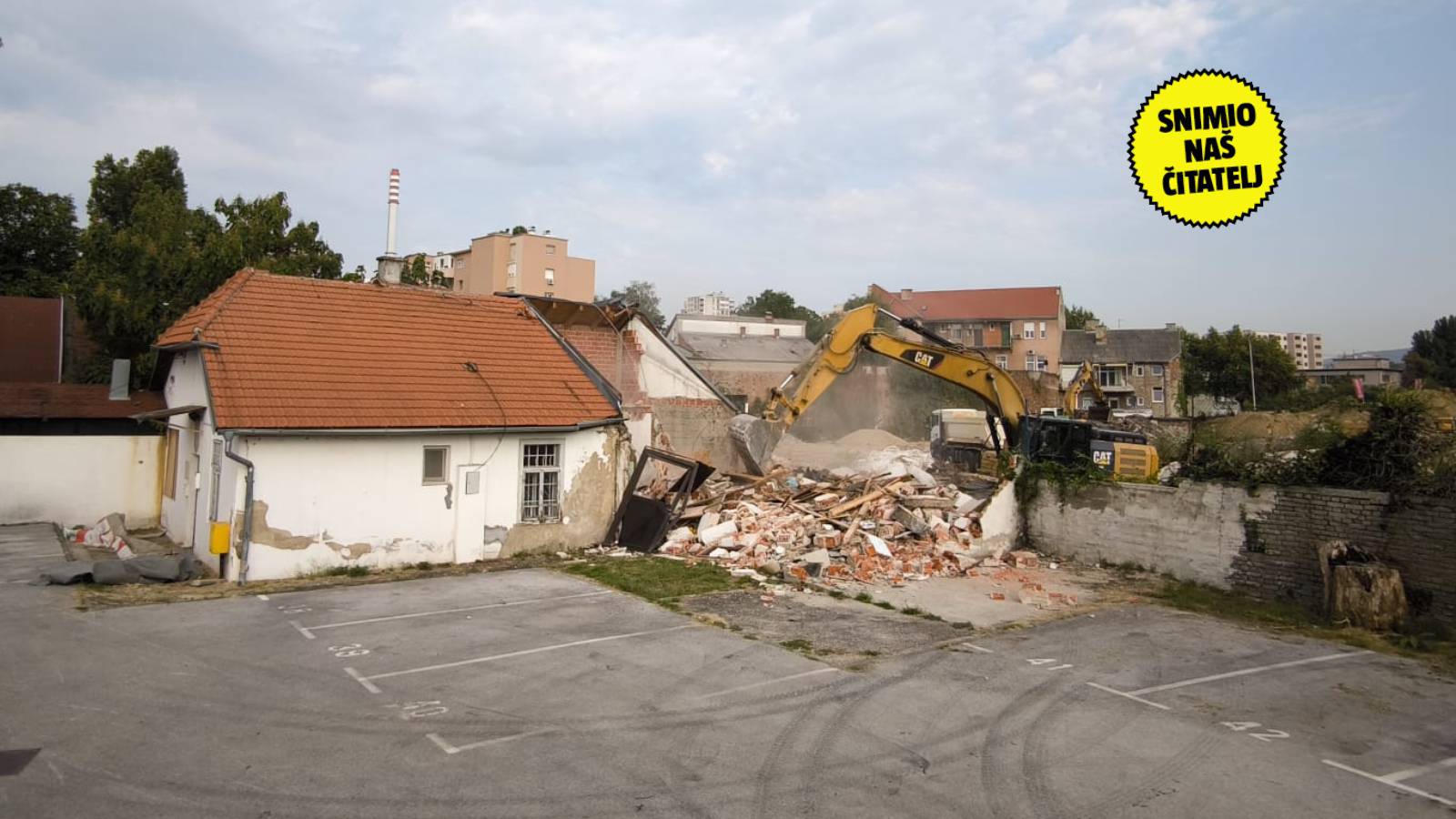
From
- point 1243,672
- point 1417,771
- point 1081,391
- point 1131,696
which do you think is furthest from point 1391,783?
point 1081,391

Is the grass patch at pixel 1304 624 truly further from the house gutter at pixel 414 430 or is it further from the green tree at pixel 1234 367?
the green tree at pixel 1234 367

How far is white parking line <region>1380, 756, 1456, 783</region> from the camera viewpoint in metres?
6.90

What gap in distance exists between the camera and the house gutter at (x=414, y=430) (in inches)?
522

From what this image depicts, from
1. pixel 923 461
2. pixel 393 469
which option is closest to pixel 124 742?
pixel 393 469

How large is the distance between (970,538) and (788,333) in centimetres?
5298

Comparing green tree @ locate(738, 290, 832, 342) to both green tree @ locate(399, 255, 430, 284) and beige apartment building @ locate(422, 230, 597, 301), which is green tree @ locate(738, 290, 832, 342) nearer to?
beige apartment building @ locate(422, 230, 597, 301)

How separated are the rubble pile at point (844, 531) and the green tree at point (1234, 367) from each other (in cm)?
5337

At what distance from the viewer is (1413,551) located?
38.1 feet

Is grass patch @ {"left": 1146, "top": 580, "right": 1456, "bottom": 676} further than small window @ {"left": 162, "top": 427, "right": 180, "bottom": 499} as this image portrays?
No

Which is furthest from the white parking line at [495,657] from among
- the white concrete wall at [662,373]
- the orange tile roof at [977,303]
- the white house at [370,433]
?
the orange tile roof at [977,303]

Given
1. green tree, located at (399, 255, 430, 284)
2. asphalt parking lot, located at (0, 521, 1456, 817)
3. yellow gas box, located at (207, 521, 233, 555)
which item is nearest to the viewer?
asphalt parking lot, located at (0, 521, 1456, 817)

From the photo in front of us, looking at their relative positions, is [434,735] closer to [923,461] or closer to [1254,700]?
[1254,700]

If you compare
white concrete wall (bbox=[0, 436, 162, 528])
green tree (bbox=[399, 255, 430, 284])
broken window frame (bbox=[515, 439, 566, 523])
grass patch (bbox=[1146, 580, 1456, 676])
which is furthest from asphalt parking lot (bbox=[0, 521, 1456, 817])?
green tree (bbox=[399, 255, 430, 284])

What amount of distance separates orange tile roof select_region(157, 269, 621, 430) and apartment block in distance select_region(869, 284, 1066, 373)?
49.4m
